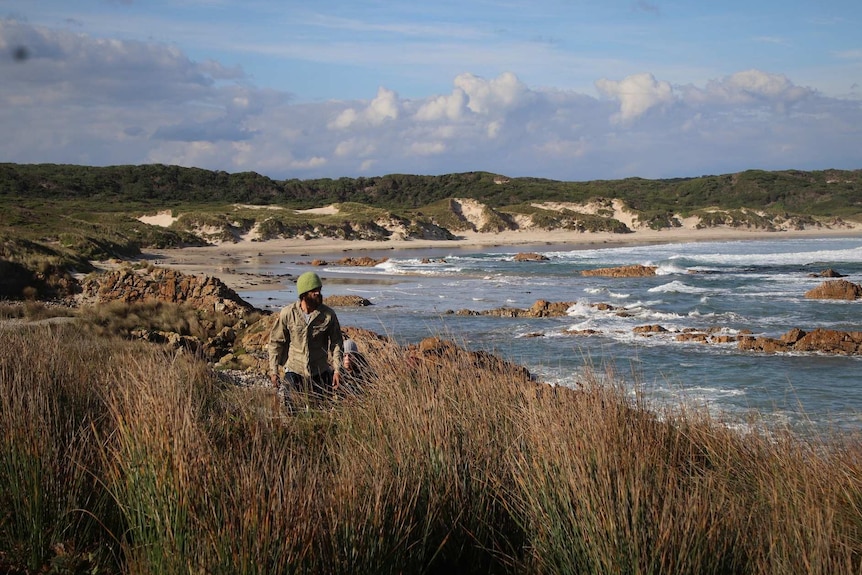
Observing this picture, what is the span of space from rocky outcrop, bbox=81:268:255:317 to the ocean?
3230 millimetres

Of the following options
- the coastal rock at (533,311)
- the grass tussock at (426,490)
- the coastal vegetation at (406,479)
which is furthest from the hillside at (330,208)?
the grass tussock at (426,490)

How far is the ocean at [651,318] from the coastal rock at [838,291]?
0.63 meters

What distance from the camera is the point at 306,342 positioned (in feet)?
21.7

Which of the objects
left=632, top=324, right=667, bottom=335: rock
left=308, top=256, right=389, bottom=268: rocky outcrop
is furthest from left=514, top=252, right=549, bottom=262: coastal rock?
left=632, top=324, right=667, bottom=335: rock

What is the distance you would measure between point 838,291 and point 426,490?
24682 mm

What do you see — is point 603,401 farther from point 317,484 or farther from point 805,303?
point 805,303

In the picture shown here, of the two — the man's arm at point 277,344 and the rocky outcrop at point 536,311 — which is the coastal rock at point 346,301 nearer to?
the rocky outcrop at point 536,311

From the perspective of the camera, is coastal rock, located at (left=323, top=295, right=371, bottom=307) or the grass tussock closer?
the grass tussock

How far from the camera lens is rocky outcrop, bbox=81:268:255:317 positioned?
17.2 metres

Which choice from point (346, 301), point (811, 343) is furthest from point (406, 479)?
point (346, 301)

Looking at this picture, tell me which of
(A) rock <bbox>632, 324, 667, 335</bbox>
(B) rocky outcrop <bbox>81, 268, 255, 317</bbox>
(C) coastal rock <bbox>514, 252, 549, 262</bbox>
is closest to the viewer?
(B) rocky outcrop <bbox>81, 268, 255, 317</bbox>

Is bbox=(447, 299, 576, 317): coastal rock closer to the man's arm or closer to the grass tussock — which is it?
the man's arm

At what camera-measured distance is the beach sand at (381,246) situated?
118ft

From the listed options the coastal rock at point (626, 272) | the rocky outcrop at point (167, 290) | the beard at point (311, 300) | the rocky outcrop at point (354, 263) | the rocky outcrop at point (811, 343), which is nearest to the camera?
the beard at point (311, 300)
